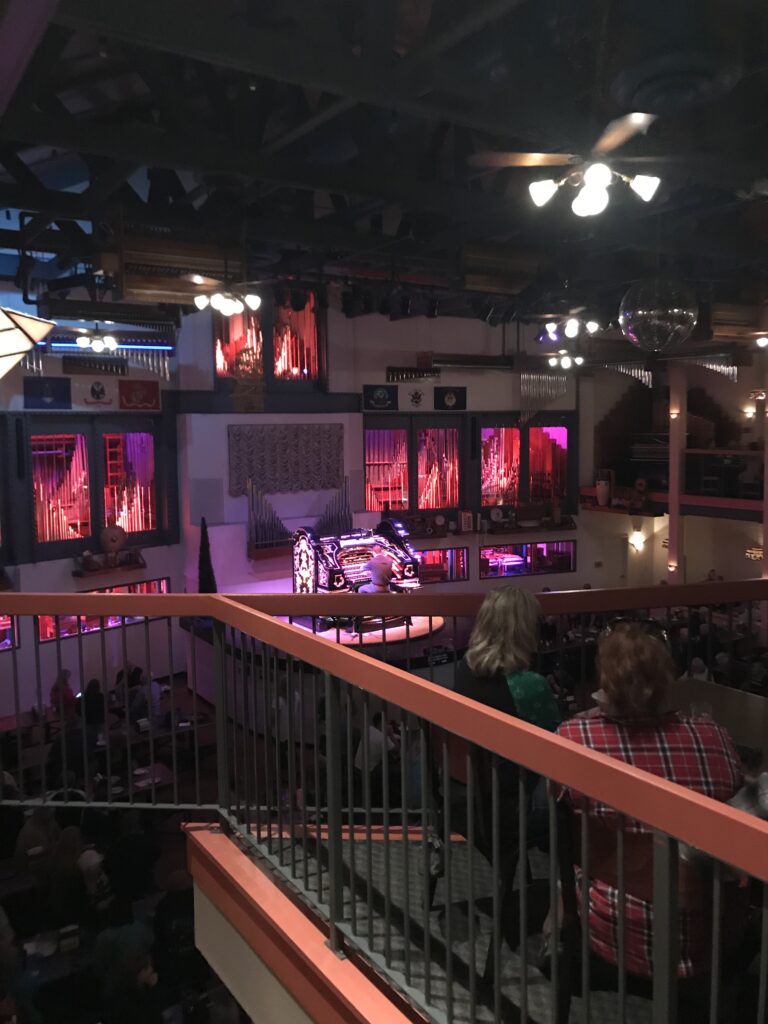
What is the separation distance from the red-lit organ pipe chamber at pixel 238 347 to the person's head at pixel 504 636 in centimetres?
979

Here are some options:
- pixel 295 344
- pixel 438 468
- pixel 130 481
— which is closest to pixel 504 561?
pixel 438 468

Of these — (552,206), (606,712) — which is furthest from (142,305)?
(606,712)

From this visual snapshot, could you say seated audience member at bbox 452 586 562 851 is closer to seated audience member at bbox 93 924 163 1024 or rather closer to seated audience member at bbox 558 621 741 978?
seated audience member at bbox 558 621 741 978

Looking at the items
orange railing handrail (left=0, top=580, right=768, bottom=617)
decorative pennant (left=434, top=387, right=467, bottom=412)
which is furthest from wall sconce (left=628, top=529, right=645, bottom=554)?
orange railing handrail (left=0, top=580, right=768, bottom=617)

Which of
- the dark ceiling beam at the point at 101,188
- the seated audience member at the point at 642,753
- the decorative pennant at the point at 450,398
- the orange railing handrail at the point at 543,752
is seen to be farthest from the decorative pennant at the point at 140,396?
the seated audience member at the point at 642,753

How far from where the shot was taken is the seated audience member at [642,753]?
206 cm

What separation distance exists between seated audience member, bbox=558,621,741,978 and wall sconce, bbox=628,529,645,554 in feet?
48.1

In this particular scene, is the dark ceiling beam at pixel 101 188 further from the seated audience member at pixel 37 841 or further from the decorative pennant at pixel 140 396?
the decorative pennant at pixel 140 396

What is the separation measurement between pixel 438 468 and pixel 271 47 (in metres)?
11.5

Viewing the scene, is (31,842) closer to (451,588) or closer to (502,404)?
(451,588)

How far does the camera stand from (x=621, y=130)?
3.01 m

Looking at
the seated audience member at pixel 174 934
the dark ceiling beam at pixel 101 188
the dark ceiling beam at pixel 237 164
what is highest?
the dark ceiling beam at pixel 101 188

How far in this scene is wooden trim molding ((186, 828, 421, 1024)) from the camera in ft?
8.12

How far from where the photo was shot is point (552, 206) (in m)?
5.66
